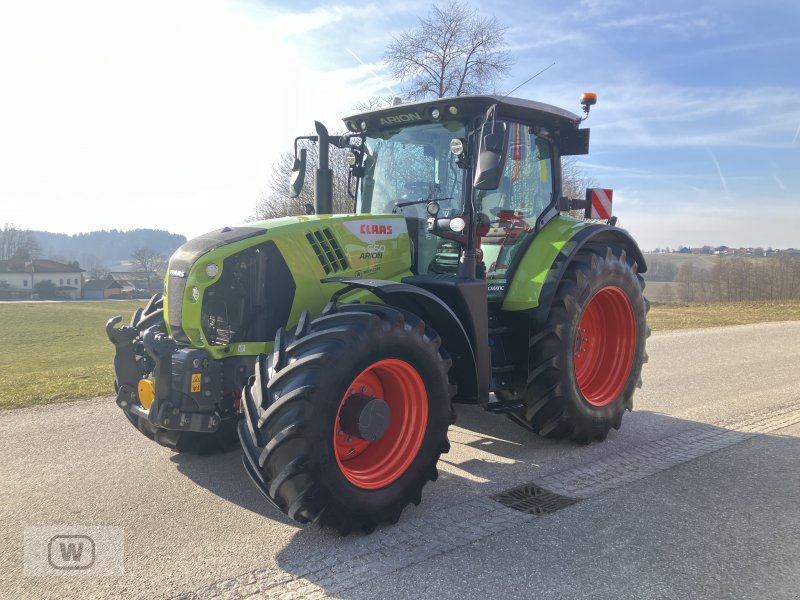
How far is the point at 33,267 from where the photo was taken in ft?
304

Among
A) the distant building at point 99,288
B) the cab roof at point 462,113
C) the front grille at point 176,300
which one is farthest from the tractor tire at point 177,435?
the distant building at point 99,288

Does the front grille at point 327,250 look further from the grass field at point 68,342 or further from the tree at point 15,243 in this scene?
the tree at point 15,243

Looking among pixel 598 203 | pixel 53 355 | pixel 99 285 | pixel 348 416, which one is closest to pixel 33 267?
pixel 99 285

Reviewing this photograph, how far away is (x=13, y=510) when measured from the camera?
370 centimetres

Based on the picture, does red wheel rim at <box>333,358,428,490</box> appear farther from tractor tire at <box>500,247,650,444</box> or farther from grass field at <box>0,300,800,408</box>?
grass field at <box>0,300,800,408</box>

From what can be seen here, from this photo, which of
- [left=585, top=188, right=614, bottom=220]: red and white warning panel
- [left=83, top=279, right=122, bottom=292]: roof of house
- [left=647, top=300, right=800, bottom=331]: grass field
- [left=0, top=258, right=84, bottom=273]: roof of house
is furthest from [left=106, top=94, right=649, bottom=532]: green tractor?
[left=0, top=258, right=84, bottom=273]: roof of house

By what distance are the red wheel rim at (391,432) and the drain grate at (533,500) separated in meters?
0.73

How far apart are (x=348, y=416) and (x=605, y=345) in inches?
125

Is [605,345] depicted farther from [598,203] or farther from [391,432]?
[391,432]

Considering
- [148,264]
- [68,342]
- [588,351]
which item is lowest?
[68,342]

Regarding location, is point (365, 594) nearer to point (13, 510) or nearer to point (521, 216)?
point (13, 510)

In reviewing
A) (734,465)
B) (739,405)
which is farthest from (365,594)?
(739,405)

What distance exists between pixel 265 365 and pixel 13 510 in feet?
6.07

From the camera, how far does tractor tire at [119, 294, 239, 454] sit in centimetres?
440
